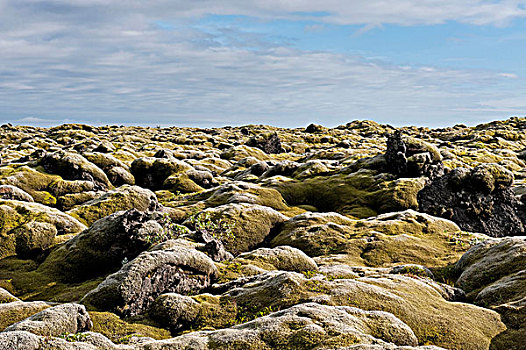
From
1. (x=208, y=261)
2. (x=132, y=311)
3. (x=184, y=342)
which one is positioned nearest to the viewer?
(x=184, y=342)

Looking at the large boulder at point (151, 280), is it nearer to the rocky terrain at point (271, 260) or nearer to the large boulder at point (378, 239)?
the rocky terrain at point (271, 260)

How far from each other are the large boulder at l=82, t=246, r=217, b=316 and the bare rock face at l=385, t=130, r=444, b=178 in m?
43.1

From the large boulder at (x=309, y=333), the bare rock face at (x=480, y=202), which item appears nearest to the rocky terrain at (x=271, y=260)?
the large boulder at (x=309, y=333)

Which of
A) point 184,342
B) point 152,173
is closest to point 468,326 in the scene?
point 184,342

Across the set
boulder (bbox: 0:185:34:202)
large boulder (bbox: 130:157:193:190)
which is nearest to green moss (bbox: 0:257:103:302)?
boulder (bbox: 0:185:34:202)

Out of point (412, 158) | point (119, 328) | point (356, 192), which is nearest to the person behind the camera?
point (119, 328)

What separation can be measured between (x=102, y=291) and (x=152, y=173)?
184ft

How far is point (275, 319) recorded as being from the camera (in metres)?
17.0

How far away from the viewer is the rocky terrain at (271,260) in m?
17.9

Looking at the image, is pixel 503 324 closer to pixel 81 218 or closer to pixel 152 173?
pixel 81 218

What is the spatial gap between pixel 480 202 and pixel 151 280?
43.6 metres

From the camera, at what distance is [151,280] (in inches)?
947

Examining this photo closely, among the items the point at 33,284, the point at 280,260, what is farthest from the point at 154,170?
the point at 280,260

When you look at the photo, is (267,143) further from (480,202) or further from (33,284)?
(33,284)
